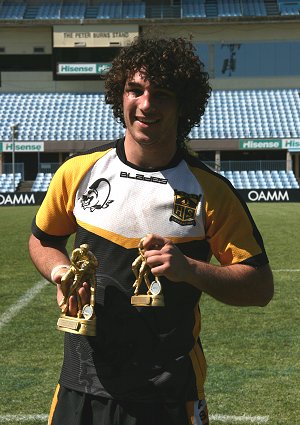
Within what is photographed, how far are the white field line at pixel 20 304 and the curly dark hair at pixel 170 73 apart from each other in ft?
18.2

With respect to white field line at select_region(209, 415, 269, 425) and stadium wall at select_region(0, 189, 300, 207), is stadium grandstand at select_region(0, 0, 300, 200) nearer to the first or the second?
stadium wall at select_region(0, 189, 300, 207)

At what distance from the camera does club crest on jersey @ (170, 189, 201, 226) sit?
2766 mm

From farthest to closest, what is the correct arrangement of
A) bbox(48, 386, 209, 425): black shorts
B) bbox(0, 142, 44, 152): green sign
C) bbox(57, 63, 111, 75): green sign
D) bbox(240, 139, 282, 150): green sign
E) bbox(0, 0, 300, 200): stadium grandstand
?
bbox(57, 63, 111, 75): green sign → bbox(0, 0, 300, 200): stadium grandstand → bbox(0, 142, 44, 152): green sign → bbox(240, 139, 282, 150): green sign → bbox(48, 386, 209, 425): black shorts

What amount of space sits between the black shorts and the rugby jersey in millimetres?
32

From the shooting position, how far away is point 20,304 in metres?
9.48

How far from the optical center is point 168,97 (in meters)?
2.80

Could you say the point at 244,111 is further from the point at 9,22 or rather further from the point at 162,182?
the point at 162,182

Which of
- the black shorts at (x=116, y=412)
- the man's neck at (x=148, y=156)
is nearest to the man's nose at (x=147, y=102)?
the man's neck at (x=148, y=156)

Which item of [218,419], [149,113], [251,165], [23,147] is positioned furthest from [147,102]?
[23,147]

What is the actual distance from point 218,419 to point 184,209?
9.30 feet

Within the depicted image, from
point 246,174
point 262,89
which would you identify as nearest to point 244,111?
point 262,89

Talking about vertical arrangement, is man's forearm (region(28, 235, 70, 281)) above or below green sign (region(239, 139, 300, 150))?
above

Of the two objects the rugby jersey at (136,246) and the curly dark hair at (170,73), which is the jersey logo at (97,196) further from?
the curly dark hair at (170,73)

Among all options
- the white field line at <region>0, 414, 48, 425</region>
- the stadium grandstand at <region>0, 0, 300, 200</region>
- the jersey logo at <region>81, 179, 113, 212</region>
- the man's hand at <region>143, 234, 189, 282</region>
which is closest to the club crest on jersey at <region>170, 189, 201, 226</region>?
the jersey logo at <region>81, 179, 113, 212</region>
